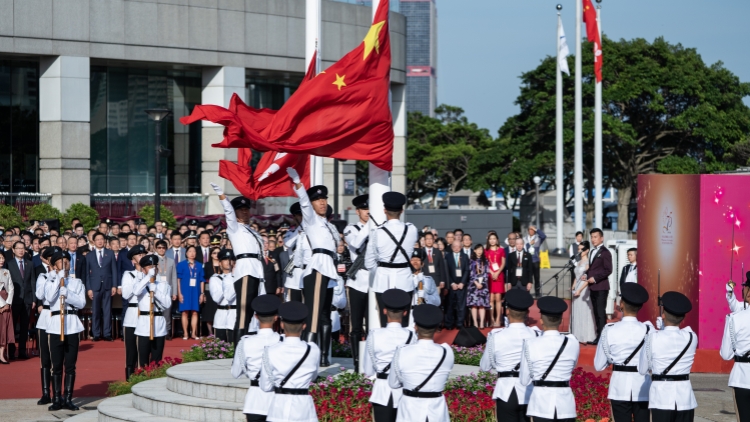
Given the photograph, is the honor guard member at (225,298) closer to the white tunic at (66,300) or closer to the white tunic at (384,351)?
the white tunic at (66,300)

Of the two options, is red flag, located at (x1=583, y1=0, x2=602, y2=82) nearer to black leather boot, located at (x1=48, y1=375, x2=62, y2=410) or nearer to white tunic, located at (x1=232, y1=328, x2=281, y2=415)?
black leather boot, located at (x1=48, y1=375, x2=62, y2=410)

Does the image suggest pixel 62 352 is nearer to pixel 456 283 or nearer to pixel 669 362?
pixel 669 362

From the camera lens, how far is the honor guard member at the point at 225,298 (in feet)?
50.1

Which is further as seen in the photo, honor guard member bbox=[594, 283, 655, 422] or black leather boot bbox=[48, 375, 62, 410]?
black leather boot bbox=[48, 375, 62, 410]

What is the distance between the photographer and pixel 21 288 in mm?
17344

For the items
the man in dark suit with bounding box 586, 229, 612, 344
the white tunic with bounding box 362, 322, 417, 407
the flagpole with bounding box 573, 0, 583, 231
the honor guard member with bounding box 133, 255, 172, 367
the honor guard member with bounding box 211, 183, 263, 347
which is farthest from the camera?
the flagpole with bounding box 573, 0, 583, 231

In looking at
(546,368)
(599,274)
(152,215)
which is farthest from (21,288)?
(152,215)

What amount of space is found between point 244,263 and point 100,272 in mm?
8111

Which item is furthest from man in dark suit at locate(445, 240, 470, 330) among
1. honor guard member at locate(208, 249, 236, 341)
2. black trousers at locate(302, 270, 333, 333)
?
black trousers at locate(302, 270, 333, 333)

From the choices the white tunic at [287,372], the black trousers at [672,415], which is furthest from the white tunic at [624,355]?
the white tunic at [287,372]

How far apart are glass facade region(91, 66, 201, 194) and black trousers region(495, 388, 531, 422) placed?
2553 centimetres

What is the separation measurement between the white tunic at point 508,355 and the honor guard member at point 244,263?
152 inches

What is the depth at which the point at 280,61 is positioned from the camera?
33.6 m

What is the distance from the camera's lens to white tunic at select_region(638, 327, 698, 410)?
9.21 m
